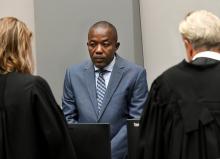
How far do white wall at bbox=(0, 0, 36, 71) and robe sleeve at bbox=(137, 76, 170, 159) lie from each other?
297 cm

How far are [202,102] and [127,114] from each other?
127cm

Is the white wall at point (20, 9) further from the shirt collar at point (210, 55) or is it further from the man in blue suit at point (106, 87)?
the shirt collar at point (210, 55)

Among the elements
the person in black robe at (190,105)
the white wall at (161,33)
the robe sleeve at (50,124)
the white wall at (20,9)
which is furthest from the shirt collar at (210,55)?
the white wall at (20,9)

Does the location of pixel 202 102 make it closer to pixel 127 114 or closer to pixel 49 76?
pixel 127 114

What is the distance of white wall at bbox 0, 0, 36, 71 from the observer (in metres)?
6.30

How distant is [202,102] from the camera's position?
337 centimetres

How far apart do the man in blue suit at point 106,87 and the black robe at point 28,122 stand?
966mm

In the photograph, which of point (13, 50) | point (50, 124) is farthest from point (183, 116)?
point (13, 50)

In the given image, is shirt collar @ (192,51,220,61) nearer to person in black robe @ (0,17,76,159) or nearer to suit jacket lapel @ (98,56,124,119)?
person in black robe @ (0,17,76,159)

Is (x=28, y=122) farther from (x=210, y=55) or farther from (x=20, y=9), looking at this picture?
(x=20, y=9)

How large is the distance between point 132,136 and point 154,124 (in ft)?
1.09

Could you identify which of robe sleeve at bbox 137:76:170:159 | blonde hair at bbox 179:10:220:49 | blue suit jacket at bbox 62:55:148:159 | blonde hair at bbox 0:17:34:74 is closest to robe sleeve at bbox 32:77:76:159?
blonde hair at bbox 0:17:34:74

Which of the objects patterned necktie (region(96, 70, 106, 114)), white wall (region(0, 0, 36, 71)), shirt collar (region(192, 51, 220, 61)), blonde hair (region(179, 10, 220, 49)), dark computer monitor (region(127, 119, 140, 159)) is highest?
white wall (region(0, 0, 36, 71))

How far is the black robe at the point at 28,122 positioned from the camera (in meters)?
3.41
